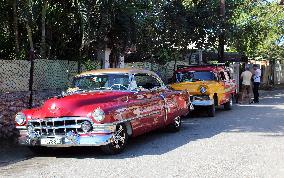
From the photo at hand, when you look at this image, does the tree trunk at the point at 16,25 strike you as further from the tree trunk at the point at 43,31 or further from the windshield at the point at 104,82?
the windshield at the point at 104,82

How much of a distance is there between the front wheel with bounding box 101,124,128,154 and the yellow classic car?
232 inches

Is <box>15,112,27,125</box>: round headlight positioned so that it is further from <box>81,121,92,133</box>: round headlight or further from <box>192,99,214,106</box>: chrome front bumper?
<box>192,99,214,106</box>: chrome front bumper

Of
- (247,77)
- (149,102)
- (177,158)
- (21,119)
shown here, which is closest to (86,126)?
(21,119)

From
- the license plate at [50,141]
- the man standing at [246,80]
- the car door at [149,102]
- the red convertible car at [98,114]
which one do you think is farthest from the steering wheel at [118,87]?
the man standing at [246,80]

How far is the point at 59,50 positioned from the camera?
1555 centimetres

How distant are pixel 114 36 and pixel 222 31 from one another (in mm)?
9217

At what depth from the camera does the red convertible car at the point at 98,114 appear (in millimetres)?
8336

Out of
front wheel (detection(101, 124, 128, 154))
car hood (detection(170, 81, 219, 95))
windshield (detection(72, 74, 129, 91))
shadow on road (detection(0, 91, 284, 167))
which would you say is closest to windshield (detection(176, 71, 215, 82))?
car hood (detection(170, 81, 219, 95))

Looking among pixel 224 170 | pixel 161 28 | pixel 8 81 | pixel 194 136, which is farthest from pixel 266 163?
pixel 161 28

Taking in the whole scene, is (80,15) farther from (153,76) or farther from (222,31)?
(222,31)

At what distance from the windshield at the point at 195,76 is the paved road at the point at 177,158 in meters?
3.96

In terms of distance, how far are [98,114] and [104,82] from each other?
1.88 m

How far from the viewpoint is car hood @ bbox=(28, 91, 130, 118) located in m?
8.44

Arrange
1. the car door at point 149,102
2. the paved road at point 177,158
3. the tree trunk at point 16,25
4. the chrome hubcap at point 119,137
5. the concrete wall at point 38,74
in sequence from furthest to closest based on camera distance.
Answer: the tree trunk at point 16,25 < the concrete wall at point 38,74 < the car door at point 149,102 < the chrome hubcap at point 119,137 < the paved road at point 177,158
